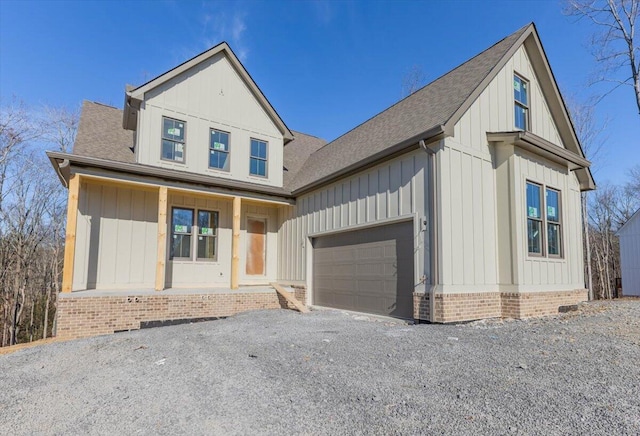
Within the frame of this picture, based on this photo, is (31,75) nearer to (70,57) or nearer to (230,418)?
(70,57)

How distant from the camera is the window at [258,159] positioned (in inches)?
478

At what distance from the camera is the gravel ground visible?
293cm

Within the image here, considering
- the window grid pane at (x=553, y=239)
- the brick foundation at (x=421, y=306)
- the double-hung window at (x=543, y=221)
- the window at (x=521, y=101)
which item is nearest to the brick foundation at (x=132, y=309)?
the brick foundation at (x=421, y=306)

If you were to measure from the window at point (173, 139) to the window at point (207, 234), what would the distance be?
5.95ft

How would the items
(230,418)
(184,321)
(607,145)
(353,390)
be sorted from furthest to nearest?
(607,145) < (184,321) < (353,390) < (230,418)

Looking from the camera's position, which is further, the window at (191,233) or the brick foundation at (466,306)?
the window at (191,233)

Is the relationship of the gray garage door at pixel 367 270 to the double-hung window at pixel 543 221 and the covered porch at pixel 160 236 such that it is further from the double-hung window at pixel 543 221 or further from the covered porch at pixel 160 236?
the double-hung window at pixel 543 221

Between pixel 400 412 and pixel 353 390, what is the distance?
2.05 ft

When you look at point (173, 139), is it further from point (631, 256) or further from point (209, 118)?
point (631, 256)

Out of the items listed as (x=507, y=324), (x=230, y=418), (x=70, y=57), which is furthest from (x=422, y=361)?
(x=70, y=57)

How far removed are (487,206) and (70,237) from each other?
928 centimetres

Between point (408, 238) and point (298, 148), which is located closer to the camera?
point (408, 238)

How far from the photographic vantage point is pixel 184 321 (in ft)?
30.0

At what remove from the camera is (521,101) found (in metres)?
9.34
